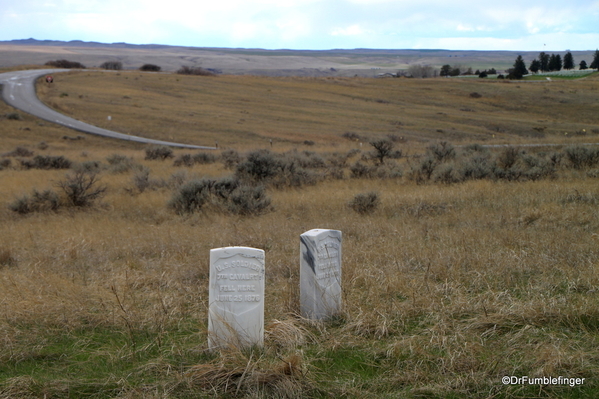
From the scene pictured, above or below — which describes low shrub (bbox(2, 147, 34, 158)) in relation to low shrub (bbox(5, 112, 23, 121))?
below

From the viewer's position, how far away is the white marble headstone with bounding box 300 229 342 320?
4.63 metres

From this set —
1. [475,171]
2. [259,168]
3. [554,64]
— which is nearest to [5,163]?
[259,168]

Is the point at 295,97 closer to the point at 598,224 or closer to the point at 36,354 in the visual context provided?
the point at 598,224

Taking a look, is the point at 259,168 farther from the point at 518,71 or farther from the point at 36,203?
the point at 518,71

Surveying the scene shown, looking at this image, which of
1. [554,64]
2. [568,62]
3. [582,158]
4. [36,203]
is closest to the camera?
[36,203]

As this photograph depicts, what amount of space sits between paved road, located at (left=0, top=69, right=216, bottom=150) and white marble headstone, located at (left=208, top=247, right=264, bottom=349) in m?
32.1

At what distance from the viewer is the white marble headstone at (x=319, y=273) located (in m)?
4.63

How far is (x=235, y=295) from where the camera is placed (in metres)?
4.09

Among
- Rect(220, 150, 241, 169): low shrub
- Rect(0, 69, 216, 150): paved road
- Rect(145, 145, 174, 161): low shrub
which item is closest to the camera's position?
Rect(220, 150, 241, 169): low shrub

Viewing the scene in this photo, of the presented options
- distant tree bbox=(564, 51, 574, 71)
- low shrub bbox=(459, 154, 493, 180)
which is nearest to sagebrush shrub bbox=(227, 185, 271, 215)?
low shrub bbox=(459, 154, 493, 180)

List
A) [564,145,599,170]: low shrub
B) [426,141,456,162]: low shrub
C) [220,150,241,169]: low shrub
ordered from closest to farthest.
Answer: [564,145,599,170]: low shrub → [426,141,456,162]: low shrub → [220,150,241,169]: low shrub

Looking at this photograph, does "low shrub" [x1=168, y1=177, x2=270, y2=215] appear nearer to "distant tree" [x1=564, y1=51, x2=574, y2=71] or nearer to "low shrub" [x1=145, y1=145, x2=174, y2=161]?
"low shrub" [x1=145, y1=145, x2=174, y2=161]

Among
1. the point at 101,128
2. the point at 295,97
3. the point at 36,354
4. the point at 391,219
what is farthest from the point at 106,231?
the point at 295,97

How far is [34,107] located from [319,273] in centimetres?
5154
